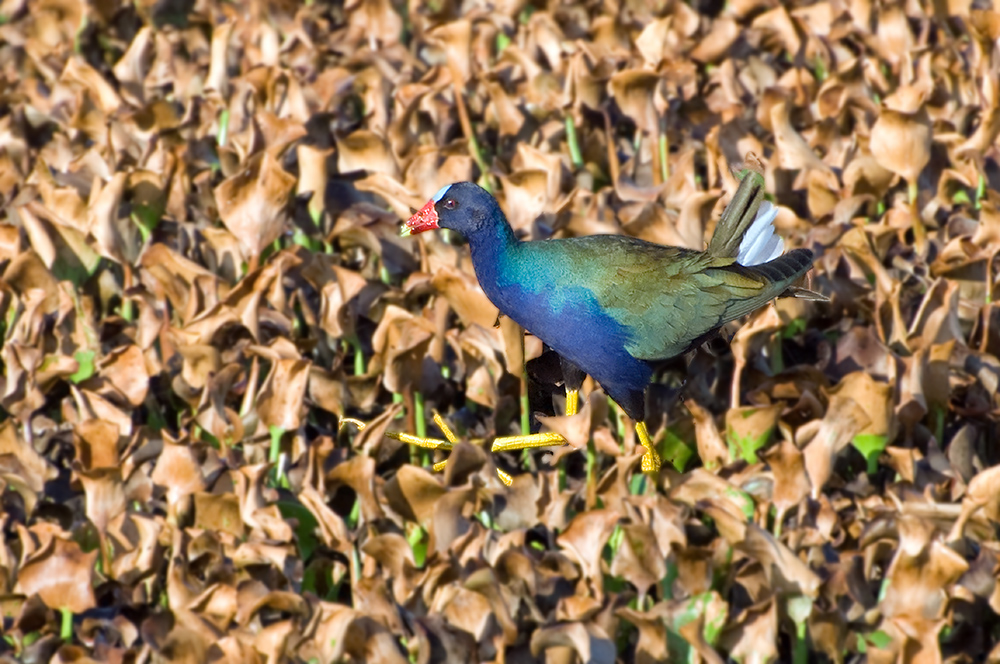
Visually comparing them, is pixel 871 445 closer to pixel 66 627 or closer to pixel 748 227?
pixel 748 227

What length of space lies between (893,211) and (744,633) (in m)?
1.40

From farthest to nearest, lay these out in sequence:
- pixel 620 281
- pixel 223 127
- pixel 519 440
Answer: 1. pixel 223 127
2. pixel 519 440
3. pixel 620 281

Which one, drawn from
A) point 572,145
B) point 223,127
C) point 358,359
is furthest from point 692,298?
point 223,127

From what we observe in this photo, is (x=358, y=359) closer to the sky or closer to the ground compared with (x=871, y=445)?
closer to the sky

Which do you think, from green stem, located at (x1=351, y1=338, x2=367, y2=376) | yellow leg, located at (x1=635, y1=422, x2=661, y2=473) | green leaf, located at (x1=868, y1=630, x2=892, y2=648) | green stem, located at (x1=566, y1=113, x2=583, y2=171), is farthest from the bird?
green stem, located at (x1=566, y1=113, x2=583, y2=171)

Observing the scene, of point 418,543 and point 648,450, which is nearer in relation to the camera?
point 648,450

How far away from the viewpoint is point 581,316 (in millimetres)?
2408

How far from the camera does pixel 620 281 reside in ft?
8.14

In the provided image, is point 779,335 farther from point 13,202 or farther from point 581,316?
point 13,202

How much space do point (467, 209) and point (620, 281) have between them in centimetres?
29

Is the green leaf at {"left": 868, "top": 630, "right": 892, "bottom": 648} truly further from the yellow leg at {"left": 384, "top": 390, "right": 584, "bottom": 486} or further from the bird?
the bird

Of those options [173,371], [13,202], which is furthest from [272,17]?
[173,371]

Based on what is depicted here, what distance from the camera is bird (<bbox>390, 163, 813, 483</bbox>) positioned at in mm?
2355

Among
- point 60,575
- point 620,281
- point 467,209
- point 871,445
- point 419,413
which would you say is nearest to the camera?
point 467,209
